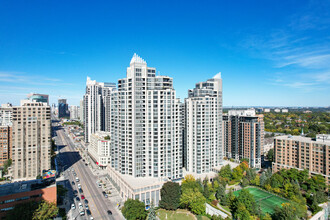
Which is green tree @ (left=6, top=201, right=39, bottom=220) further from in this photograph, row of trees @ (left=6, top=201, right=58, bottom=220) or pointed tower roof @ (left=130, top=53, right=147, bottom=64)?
pointed tower roof @ (left=130, top=53, right=147, bottom=64)

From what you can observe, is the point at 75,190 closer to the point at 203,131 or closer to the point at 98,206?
the point at 98,206

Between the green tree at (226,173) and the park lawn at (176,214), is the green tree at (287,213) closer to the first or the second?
the park lawn at (176,214)

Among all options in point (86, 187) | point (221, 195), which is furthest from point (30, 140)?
point (221, 195)

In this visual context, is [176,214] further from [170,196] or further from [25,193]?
[25,193]

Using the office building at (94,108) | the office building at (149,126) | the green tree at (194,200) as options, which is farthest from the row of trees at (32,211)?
the office building at (94,108)

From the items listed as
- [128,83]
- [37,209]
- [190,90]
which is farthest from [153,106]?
[37,209]

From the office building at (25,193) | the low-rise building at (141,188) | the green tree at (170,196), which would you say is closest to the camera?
the office building at (25,193)

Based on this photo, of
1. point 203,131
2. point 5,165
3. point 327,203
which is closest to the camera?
point 327,203
